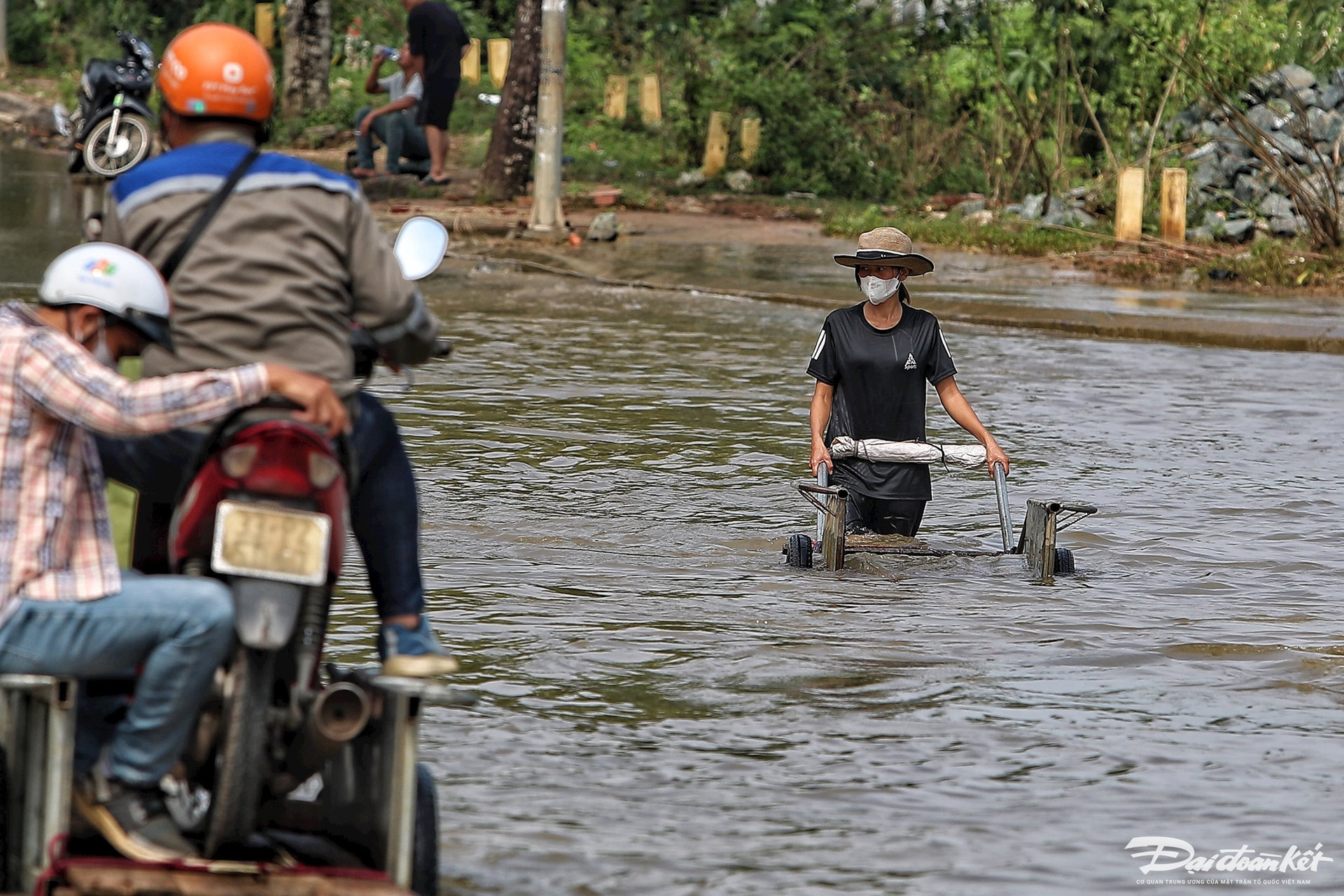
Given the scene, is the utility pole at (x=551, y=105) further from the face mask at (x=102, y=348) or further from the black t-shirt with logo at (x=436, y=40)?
the face mask at (x=102, y=348)

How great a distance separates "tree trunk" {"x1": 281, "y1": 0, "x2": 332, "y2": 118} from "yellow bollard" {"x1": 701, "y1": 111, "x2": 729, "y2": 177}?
678 centimetres

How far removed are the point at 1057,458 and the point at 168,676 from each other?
7.45 meters

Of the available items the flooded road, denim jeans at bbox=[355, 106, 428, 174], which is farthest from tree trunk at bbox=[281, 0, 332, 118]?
the flooded road

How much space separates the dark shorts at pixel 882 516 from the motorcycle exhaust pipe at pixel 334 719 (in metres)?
4.71

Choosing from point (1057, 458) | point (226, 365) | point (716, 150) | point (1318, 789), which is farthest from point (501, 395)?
point (716, 150)

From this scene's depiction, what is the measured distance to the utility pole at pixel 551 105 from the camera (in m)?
18.2

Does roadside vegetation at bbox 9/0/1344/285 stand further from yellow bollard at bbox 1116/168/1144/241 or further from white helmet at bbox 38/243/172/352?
white helmet at bbox 38/243/172/352

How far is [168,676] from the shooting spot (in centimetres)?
356

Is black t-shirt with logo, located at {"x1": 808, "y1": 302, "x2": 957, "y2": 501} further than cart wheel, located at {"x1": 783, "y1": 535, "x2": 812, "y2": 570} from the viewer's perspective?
Yes

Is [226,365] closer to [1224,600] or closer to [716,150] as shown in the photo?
[1224,600]

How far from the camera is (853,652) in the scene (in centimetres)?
651

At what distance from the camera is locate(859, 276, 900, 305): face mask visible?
803 centimetres

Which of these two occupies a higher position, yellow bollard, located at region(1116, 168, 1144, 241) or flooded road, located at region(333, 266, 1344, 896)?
yellow bollard, located at region(1116, 168, 1144, 241)

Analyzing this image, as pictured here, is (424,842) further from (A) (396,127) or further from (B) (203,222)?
(A) (396,127)
